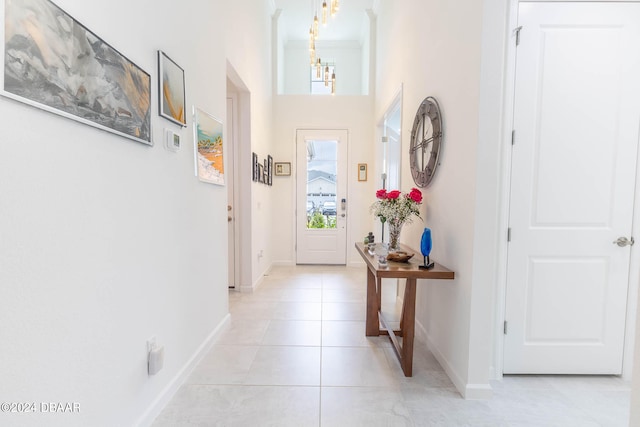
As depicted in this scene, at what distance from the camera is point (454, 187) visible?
185 cm

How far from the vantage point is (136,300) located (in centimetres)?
133

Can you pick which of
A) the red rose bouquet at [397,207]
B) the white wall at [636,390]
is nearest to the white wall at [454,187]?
the red rose bouquet at [397,207]

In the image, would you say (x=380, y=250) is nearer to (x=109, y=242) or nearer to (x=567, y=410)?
(x=567, y=410)

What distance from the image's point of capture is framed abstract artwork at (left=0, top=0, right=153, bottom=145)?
80 cm

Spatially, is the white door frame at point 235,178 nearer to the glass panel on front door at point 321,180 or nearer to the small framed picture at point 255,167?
the small framed picture at point 255,167

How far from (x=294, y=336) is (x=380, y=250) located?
102 centimetres

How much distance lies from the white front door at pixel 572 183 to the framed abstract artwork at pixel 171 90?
79.7 inches

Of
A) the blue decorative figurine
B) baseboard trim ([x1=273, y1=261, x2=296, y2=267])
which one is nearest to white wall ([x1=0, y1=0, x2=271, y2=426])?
the blue decorative figurine

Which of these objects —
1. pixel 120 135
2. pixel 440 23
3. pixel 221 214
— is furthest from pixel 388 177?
pixel 120 135

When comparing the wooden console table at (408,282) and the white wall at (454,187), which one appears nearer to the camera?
the white wall at (454,187)

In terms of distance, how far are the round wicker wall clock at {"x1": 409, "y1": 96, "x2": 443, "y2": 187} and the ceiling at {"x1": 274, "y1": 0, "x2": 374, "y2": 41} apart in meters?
3.25

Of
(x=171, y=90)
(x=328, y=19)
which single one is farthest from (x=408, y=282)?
(x=328, y=19)

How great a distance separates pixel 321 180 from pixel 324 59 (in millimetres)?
2690

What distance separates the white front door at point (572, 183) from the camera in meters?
1.72
